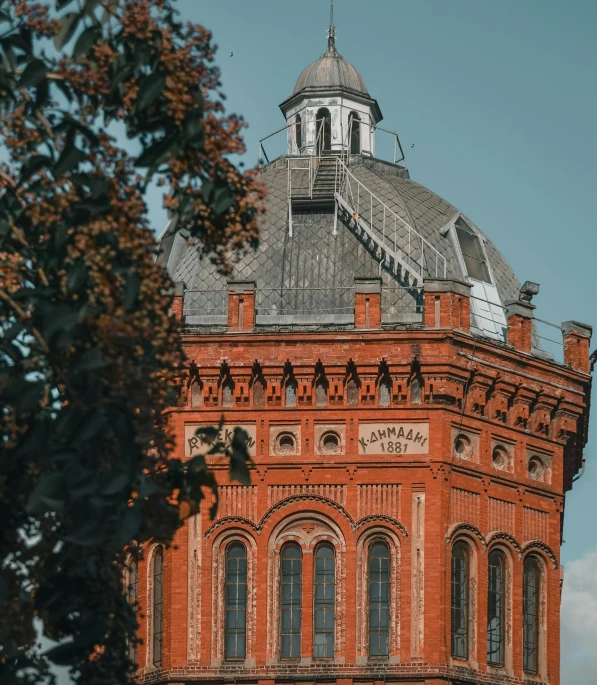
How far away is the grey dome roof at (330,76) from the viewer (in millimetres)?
51812

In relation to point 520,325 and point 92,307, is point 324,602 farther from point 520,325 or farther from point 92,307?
point 92,307

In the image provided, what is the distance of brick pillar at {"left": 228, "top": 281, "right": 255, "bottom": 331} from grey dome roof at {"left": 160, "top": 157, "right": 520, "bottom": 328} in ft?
2.27

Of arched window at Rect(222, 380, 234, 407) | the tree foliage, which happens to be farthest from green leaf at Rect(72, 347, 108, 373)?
arched window at Rect(222, 380, 234, 407)

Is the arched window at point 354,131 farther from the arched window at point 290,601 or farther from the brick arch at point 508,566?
the arched window at point 290,601

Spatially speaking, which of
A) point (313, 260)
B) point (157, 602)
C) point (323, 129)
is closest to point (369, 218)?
point (313, 260)

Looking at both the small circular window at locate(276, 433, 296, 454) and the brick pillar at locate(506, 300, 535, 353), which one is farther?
the brick pillar at locate(506, 300, 535, 353)

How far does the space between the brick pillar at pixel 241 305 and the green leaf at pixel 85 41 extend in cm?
2149

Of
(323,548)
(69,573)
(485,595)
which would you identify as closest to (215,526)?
(323,548)

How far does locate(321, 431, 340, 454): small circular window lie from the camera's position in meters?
43.8

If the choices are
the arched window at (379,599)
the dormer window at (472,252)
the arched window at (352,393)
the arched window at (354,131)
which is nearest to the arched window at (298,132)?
the arched window at (354,131)

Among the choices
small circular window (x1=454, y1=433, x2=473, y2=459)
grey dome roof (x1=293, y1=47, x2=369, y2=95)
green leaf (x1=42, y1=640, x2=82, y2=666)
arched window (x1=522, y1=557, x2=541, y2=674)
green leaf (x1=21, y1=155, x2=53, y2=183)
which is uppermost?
grey dome roof (x1=293, y1=47, x2=369, y2=95)

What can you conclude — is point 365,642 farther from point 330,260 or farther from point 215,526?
point 330,260

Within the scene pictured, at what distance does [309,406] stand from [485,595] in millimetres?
5058

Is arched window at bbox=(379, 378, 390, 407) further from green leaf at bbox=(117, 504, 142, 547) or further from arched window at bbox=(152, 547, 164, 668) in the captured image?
green leaf at bbox=(117, 504, 142, 547)
